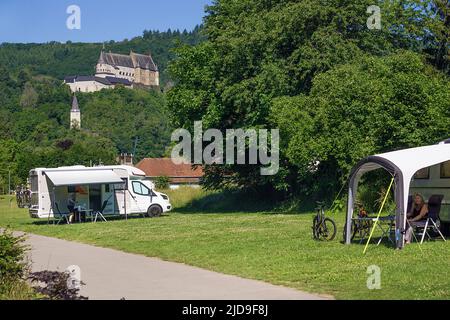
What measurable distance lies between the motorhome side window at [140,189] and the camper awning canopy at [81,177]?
61.6 inches

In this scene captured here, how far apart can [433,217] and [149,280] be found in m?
8.45

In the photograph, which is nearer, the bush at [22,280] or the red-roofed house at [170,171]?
the bush at [22,280]

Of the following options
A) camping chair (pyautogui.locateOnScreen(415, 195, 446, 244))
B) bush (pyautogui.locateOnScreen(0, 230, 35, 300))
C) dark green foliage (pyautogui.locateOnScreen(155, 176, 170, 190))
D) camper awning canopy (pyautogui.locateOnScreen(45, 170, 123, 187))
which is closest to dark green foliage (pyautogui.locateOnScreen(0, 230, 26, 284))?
bush (pyautogui.locateOnScreen(0, 230, 35, 300))

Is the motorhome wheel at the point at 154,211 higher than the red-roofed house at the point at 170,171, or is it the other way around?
the red-roofed house at the point at 170,171

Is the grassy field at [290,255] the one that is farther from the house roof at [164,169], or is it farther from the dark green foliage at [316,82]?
the house roof at [164,169]

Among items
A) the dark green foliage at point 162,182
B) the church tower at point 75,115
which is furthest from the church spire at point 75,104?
the dark green foliage at point 162,182

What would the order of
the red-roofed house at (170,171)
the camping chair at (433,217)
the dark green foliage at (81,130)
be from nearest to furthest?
the camping chair at (433,217), the red-roofed house at (170,171), the dark green foliage at (81,130)

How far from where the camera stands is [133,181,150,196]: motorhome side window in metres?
34.7

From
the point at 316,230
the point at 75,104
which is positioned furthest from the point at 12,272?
the point at 75,104

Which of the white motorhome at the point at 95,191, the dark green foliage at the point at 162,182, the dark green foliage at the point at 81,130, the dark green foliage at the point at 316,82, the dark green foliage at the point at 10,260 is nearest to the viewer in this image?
the dark green foliage at the point at 10,260

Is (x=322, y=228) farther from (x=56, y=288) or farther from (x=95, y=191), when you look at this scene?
(x=95, y=191)

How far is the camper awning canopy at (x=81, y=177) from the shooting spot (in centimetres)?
3141

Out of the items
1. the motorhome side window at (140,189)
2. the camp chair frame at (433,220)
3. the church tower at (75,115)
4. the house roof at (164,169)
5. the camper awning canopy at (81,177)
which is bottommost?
the camp chair frame at (433,220)
